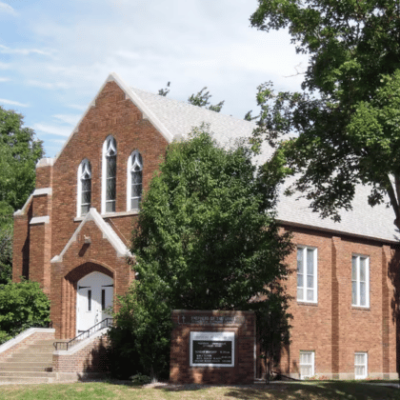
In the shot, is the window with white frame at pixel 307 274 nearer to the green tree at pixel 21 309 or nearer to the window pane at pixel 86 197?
the window pane at pixel 86 197

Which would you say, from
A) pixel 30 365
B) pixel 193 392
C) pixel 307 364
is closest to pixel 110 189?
pixel 30 365

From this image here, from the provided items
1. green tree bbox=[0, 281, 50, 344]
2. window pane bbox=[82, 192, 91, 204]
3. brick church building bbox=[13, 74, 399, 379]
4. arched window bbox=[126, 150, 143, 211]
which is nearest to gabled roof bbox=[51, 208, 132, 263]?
brick church building bbox=[13, 74, 399, 379]

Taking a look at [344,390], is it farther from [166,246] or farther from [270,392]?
[166,246]

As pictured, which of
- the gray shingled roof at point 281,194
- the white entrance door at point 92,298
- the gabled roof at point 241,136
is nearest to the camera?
the white entrance door at point 92,298

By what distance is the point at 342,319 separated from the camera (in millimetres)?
34688

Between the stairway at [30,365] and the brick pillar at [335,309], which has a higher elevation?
the brick pillar at [335,309]

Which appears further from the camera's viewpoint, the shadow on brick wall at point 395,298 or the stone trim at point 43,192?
the shadow on brick wall at point 395,298

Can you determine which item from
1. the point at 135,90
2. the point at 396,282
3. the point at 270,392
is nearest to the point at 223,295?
the point at 270,392

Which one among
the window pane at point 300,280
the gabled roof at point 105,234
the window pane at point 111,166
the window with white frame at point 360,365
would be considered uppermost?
the window pane at point 111,166

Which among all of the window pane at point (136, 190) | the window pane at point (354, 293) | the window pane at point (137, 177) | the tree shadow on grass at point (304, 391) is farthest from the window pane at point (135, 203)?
the window pane at point (354, 293)

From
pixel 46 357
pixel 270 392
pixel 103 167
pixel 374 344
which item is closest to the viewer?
pixel 270 392

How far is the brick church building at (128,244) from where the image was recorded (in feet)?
101

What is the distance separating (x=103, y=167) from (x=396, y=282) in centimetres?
1425

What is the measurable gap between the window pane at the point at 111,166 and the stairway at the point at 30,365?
6.65 metres
